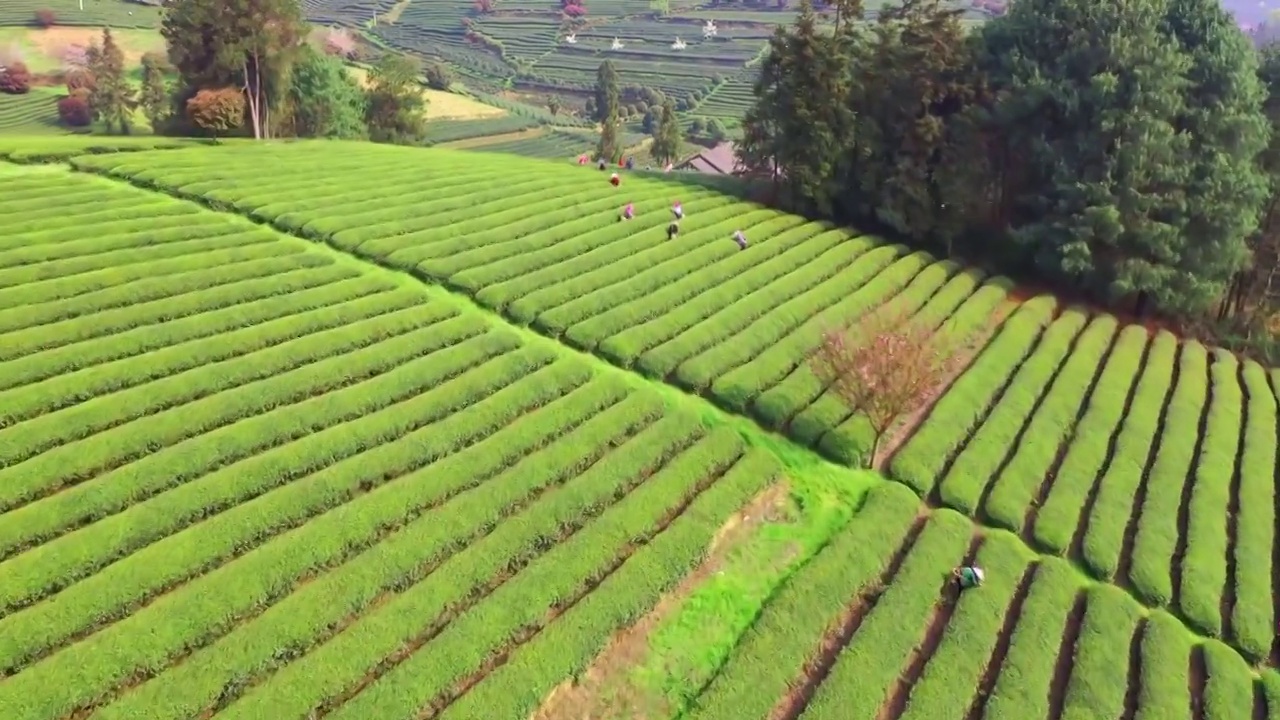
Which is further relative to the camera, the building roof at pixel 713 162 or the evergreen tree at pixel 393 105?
the building roof at pixel 713 162

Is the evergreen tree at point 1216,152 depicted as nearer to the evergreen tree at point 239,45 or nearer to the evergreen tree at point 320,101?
the evergreen tree at point 239,45

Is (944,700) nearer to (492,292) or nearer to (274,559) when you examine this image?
(274,559)

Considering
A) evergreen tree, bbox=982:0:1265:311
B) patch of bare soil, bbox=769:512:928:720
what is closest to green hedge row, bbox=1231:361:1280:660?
evergreen tree, bbox=982:0:1265:311

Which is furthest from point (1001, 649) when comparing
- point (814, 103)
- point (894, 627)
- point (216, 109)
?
point (216, 109)

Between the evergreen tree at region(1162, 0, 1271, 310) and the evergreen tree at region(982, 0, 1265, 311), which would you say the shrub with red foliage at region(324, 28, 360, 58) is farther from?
the evergreen tree at region(1162, 0, 1271, 310)

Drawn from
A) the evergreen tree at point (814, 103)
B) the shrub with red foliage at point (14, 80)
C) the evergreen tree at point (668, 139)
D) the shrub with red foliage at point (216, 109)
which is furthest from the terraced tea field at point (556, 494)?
the shrub with red foliage at point (14, 80)

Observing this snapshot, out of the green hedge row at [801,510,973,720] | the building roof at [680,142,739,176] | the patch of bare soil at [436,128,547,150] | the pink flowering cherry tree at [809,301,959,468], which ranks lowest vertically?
the patch of bare soil at [436,128,547,150]

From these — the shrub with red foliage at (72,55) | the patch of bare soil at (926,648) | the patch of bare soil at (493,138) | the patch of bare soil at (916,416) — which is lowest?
the patch of bare soil at (493,138)
